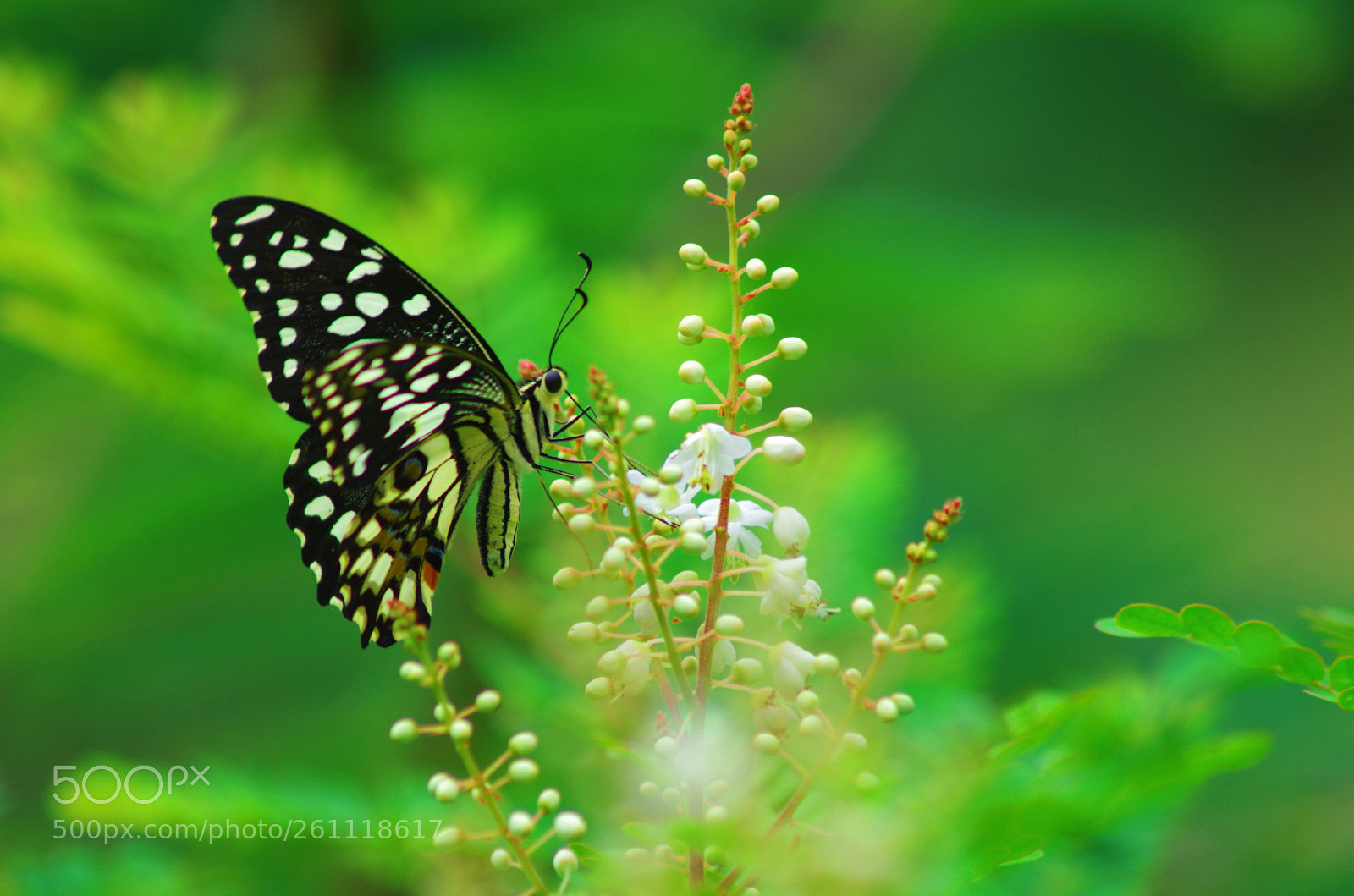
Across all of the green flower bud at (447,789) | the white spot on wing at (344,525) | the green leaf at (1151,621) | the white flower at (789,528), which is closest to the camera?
the green flower bud at (447,789)

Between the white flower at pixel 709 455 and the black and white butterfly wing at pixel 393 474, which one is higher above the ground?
the black and white butterfly wing at pixel 393 474

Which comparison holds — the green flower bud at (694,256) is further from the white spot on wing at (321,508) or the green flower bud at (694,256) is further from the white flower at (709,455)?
the white spot on wing at (321,508)

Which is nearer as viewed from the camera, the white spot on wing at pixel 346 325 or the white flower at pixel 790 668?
the white flower at pixel 790 668

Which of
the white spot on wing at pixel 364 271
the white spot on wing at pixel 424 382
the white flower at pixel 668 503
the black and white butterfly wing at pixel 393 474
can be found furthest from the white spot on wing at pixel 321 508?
the white flower at pixel 668 503

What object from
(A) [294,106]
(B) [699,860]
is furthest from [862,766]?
(A) [294,106]

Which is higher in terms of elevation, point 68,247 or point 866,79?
point 866,79

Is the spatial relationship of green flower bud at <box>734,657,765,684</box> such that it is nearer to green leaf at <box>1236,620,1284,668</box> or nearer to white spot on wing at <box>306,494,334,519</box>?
green leaf at <box>1236,620,1284,668</box>

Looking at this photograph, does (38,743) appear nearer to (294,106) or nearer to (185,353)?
(185,353)
